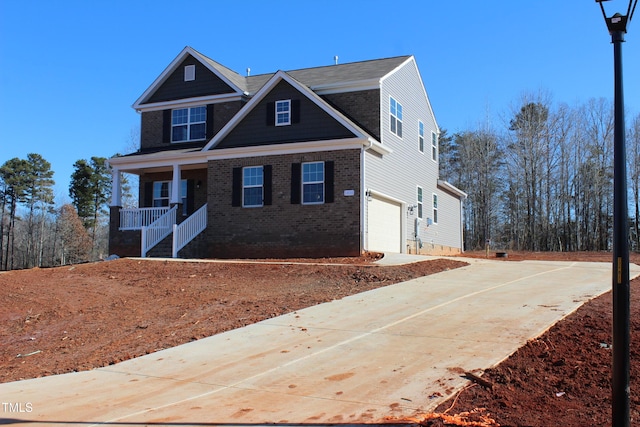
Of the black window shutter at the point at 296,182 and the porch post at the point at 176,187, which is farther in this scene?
the porch post at the point at 176,187

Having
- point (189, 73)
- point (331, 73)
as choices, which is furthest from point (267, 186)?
point (189, 73)

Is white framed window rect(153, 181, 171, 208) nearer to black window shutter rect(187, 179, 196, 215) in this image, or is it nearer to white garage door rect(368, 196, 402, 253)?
black window shutter rect(187, 179, 196, 215)

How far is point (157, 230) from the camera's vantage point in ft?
71.0

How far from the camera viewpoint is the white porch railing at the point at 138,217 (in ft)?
75.8

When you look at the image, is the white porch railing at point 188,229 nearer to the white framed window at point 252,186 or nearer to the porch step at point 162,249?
the porch step at point 162,249

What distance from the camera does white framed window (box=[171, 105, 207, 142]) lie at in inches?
Answer: 969

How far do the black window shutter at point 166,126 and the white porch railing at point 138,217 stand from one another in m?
3.60

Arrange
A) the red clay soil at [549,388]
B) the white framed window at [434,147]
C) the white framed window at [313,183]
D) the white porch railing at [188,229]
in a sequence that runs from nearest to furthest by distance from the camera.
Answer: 1. the red clay soil at [549,388]
2. the white framed window at [313,183]
3. the white porch railing at [188,229]
4. the white framed window at [434,147]

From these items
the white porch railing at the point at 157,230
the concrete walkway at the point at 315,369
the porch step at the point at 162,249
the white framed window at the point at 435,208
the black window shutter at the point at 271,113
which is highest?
the black window shutter at the point at 271,113

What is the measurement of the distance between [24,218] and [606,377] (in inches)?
2785

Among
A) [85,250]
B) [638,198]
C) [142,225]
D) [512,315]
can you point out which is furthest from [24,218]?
[512,315]

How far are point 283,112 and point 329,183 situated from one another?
3708 millimetres

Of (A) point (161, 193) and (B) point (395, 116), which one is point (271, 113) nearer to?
(B) point (395, 116)

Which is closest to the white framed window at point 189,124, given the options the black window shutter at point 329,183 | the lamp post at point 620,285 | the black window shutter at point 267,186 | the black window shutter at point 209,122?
the black window shutter at point 209,122
